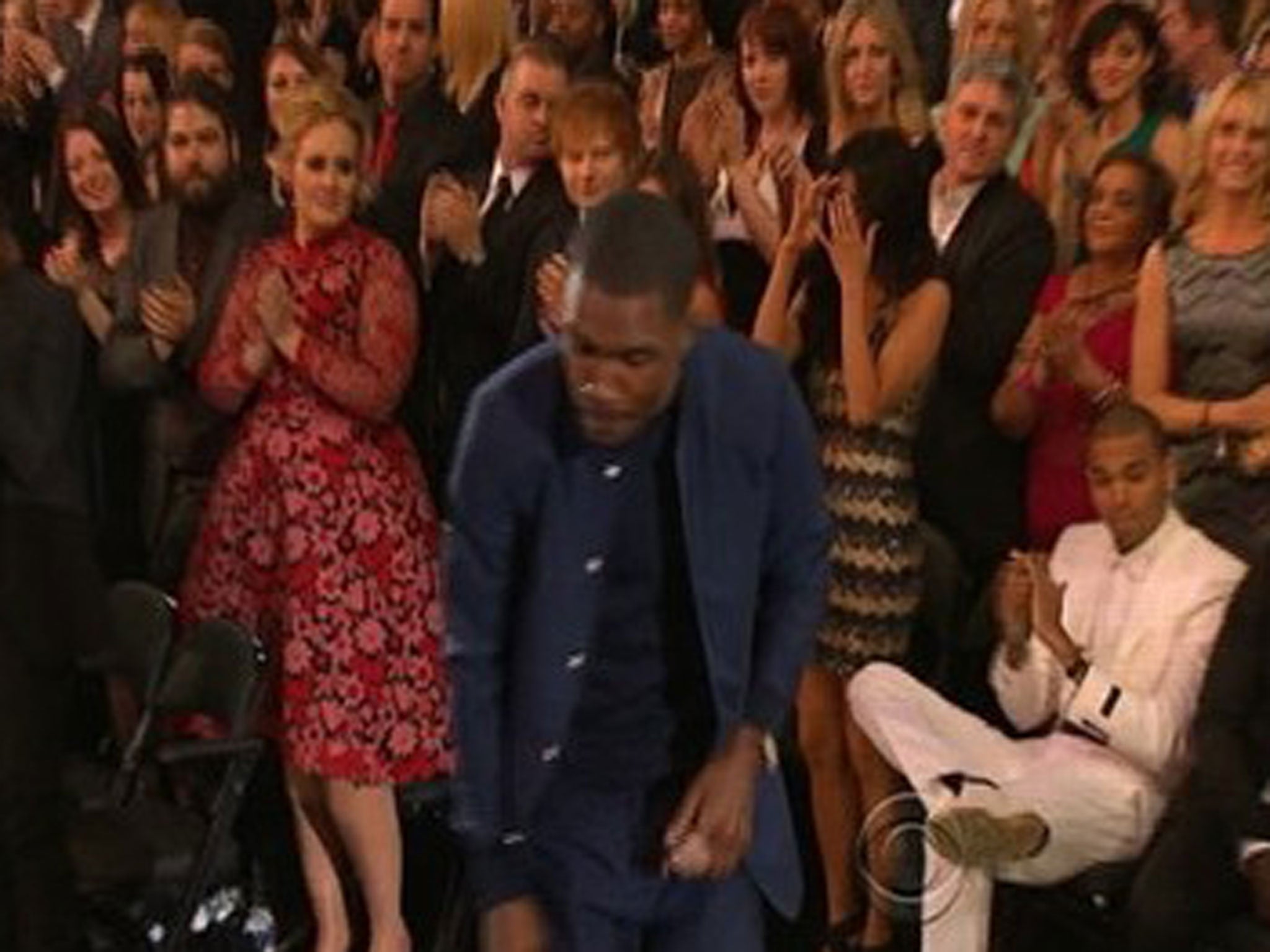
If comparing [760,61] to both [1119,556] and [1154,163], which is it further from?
[1119,556]

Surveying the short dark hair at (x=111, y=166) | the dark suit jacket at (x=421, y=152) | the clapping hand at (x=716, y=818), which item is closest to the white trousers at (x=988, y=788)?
the clapping hand at (x=716, y=818)

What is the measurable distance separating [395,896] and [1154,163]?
1.80m

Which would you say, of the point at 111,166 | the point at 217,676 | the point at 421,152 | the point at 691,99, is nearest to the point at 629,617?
the point at 217,676

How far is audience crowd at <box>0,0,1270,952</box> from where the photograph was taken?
8.96 feet

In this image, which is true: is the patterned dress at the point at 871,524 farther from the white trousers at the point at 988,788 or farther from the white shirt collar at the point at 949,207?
the white shirt collar at the point at 949,207

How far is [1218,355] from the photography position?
→ 421 cm

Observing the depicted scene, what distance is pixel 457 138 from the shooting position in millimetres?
5246

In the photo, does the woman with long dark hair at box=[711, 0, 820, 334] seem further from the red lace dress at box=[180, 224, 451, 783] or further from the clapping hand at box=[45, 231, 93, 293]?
the clapping hand at box=[45, 231, 93, 293]

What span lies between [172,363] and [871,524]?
1328 millimetres

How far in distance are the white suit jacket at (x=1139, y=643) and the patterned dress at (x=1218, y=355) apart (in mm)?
165

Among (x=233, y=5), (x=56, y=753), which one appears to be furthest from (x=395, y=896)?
(x=233, y=5)

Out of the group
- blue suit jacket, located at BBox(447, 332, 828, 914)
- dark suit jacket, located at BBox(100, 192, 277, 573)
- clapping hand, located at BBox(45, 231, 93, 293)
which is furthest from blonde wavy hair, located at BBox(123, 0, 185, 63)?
blue suit jacket, located at BBox(447, 332, 828, 914)

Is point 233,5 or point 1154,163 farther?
point 233,5

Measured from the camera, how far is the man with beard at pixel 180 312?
15.2 feet
